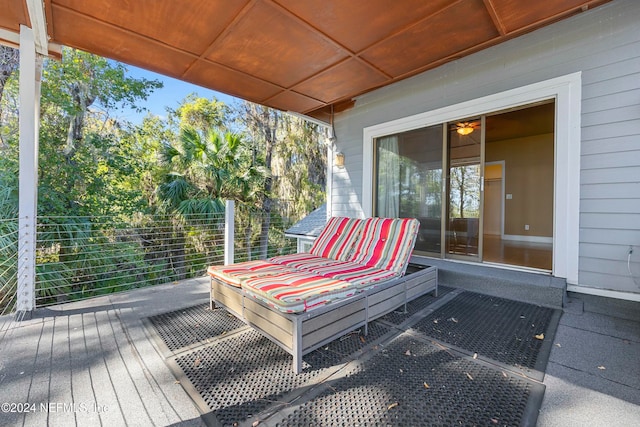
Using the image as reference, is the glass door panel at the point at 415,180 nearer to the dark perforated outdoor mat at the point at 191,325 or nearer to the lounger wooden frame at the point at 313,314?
the lounger wooden frame at the point at 313,314

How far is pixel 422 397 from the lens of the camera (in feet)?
5.24

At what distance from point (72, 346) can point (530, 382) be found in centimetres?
334

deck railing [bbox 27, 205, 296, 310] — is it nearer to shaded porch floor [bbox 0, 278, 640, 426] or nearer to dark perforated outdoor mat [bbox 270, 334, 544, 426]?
shaded porch floor [bbox 0, 278, 640, 426]

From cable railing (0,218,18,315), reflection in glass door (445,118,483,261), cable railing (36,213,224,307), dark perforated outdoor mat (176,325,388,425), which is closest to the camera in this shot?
dark perforated outdoor mat (176,325,388,425)

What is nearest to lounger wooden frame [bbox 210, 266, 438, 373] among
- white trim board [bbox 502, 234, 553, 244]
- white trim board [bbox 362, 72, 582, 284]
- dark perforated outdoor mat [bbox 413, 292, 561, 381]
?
dark perforated outdoor mat [bbox 413, 292, 561, 381]

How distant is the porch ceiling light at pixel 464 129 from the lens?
4.10 meters

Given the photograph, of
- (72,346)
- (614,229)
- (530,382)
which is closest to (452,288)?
(614,229)

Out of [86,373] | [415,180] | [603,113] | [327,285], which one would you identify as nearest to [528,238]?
[415,180]

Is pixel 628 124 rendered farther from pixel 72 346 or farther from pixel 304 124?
pixel 304 124

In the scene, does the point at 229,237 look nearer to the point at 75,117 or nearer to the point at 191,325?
the point at 191,325

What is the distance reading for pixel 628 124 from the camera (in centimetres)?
281

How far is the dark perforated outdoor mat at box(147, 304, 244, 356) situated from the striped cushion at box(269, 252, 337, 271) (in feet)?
2.59

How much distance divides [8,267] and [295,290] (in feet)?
12.6

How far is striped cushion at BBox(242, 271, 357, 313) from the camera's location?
192cm
